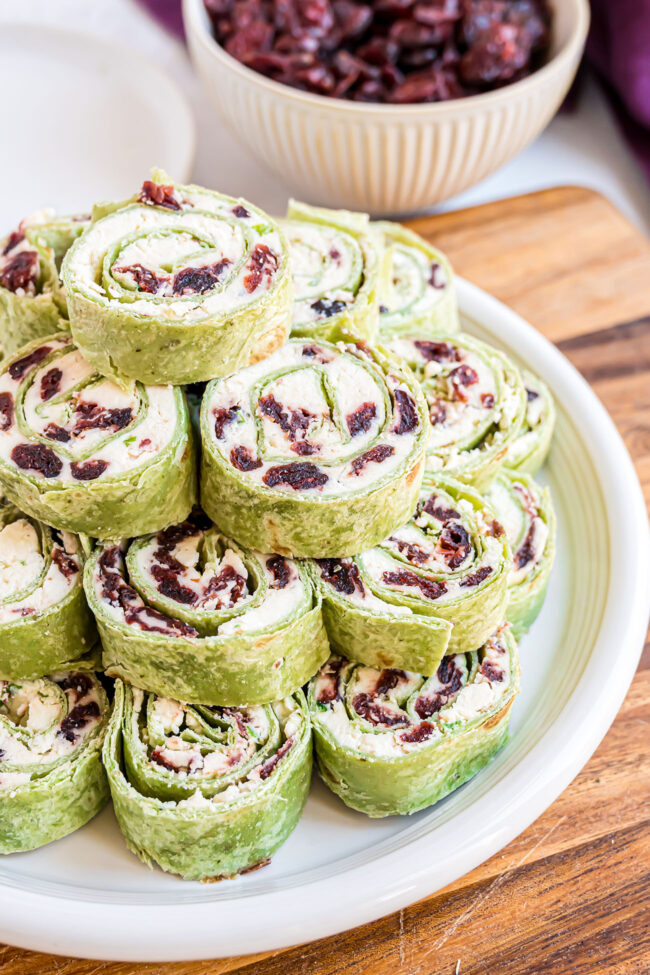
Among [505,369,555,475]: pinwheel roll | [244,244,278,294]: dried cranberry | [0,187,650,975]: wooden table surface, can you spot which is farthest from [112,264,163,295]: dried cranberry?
[0,187,650,975]: wooden table surface

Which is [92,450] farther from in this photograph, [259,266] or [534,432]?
[534,432]

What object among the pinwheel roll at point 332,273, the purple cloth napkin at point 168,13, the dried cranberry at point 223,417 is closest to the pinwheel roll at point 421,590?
the dried cranberry at point 223,417

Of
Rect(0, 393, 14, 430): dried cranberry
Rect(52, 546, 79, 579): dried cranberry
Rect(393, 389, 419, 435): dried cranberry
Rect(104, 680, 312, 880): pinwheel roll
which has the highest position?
Rect(393, 389, 419, 435): dried cranberry

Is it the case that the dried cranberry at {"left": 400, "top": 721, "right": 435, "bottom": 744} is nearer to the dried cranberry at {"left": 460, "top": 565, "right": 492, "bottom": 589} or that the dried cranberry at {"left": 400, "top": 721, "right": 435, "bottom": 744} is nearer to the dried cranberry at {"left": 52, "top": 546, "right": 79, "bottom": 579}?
the dried cranberry at {"left": 460, "top": 565, "right": 492, "bottom": 589}

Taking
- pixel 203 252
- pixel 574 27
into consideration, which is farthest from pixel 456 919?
pixel 574 27

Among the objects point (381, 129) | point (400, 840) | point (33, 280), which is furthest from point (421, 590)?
point (381, 129)

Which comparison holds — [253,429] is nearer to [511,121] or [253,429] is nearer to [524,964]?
[524,964]

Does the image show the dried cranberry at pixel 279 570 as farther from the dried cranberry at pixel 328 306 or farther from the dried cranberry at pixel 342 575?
the dried cranberry at pixel 328 306
